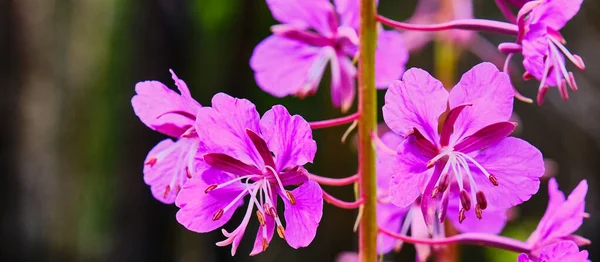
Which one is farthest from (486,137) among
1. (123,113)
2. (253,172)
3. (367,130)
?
(123,113)

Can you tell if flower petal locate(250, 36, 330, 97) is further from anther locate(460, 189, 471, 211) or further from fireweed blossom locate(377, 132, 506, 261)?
anther locate(460, 189, 471, 211)

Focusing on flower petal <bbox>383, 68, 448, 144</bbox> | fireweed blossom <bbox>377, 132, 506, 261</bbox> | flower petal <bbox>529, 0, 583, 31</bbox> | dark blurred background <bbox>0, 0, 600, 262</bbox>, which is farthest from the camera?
dark blurred background <bbox>0, 0, 600, 262</bbox>

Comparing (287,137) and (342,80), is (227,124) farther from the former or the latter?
(342,80)

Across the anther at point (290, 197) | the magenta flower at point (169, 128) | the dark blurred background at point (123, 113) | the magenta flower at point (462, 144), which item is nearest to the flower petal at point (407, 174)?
the magenta flower at point (462, 144)

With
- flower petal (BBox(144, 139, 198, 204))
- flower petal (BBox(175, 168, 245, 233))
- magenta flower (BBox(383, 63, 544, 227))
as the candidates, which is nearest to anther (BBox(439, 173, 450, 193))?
magenta flower (BBox(383, 63, 544, 227))

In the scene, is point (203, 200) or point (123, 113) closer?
point (203, 200)

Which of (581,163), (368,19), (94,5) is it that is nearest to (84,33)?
(94,5)

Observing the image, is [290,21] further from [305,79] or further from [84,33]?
[84,33]
